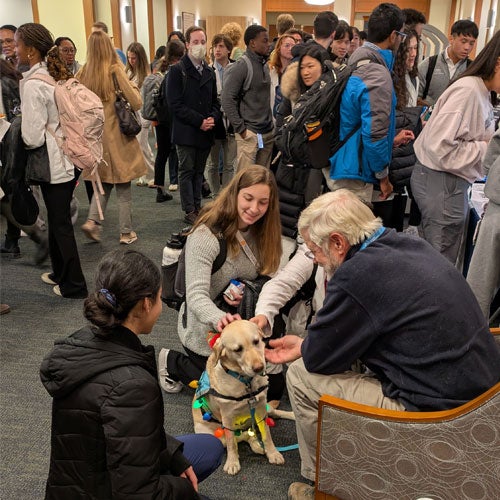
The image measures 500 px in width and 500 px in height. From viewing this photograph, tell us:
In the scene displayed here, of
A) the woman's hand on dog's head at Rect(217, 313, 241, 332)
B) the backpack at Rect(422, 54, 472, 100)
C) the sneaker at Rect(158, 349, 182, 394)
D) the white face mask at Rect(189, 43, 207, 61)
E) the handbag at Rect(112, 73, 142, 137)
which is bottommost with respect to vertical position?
the sneaker at Rect(158, 349, 182, 394)

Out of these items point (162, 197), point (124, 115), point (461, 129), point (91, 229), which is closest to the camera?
point (461, 129)

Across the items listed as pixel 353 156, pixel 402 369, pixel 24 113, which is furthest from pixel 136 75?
pixel 402 369

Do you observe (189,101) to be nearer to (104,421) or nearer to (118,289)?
(118,289)

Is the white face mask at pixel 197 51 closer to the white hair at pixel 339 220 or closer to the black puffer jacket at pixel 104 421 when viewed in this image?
the white hair at pixel 339 220

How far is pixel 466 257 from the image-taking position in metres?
3.38

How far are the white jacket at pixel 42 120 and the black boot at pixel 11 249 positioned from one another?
4.36 feet

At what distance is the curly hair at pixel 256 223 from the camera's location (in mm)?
2418

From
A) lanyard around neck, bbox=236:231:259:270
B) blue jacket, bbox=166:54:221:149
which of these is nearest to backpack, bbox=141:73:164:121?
blue jacket, bbox=166:54:221:149

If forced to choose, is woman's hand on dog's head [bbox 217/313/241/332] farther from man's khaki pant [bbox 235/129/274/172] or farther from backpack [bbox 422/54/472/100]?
backpack [bbox 422/54/472/100]

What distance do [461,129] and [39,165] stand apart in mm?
2345

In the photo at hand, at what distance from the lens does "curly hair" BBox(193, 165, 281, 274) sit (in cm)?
242

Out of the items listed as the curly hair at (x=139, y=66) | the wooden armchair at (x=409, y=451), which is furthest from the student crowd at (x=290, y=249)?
the curly hair at (x=139, y=66)

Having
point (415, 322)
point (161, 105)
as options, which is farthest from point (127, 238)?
point (415, 322)

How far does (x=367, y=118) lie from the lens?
303 cm
